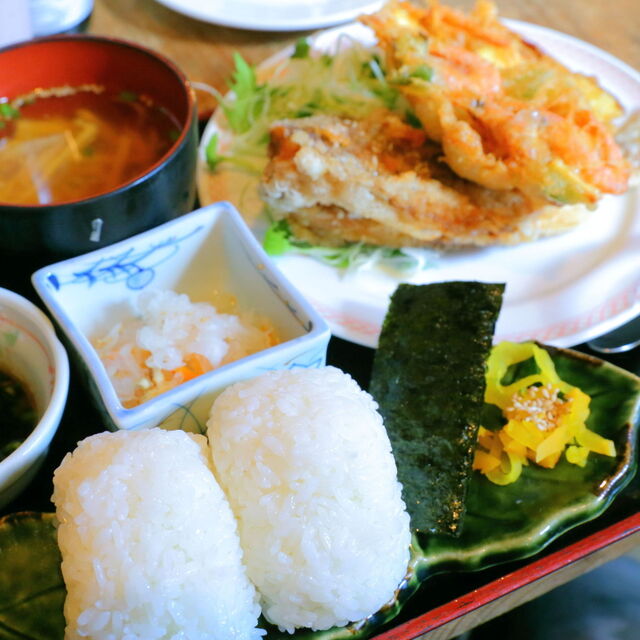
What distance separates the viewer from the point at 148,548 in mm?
1014

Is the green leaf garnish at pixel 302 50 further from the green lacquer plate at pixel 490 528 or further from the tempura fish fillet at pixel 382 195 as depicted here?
the green lacquer plate at pixel 490 528

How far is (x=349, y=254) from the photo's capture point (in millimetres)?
1819

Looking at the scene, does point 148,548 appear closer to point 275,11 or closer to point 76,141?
point 76,141

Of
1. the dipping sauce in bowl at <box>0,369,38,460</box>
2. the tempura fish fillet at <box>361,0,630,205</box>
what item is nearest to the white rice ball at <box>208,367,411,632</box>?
the dipping sauce in bowl at <box>0,369,38,460</box>

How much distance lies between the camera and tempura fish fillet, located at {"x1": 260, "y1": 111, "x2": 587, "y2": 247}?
1707mm

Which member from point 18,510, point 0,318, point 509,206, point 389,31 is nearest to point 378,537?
point 18,510

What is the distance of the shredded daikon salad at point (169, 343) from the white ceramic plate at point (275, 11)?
1404 mm

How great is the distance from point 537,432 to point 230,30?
6.63 feet

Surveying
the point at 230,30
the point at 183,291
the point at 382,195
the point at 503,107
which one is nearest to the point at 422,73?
the point at 503,107

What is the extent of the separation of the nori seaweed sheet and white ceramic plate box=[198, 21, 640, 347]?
12 centimetres

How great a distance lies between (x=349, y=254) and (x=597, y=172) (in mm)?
643

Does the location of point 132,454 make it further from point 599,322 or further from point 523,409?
point 599,322

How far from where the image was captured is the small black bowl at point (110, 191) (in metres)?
1.33

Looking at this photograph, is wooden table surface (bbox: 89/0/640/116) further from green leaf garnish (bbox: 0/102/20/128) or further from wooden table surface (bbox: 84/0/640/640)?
green leaf garnish (bbox: 0/102/20/128)
